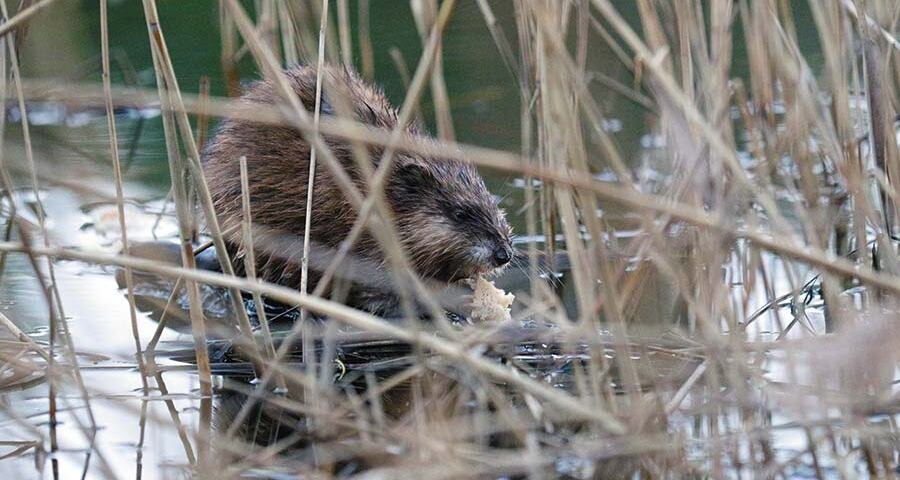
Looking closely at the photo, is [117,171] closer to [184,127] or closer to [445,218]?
[184,127]

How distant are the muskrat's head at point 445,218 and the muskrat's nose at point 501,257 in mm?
21

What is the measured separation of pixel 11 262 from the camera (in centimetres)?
334

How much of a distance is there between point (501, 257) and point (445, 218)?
23 centimetres

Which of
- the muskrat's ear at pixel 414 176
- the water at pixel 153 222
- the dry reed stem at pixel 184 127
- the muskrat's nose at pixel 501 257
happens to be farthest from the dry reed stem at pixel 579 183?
the muskrat's ear at pixel 414 176

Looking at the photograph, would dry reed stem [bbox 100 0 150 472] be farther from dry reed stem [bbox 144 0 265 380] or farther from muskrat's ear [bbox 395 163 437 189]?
muskrat's ear [bbox 395 163 437 189]

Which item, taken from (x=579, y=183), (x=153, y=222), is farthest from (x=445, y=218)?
(x=579, y=183)

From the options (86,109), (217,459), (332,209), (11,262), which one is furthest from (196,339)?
(86,109)

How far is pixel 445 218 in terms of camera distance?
326 cm

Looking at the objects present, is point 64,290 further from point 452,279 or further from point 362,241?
point 452,279

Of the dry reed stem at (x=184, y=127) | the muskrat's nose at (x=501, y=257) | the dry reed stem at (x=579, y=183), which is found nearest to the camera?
the dry reed stem at (x=579, y=183)

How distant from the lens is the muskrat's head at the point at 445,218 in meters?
3.18

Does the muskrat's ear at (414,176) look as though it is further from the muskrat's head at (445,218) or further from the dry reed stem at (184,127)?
the dry reed stem at (184,127)

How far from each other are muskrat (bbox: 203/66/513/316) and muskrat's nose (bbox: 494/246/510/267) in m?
0.02

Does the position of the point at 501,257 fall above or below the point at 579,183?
above
